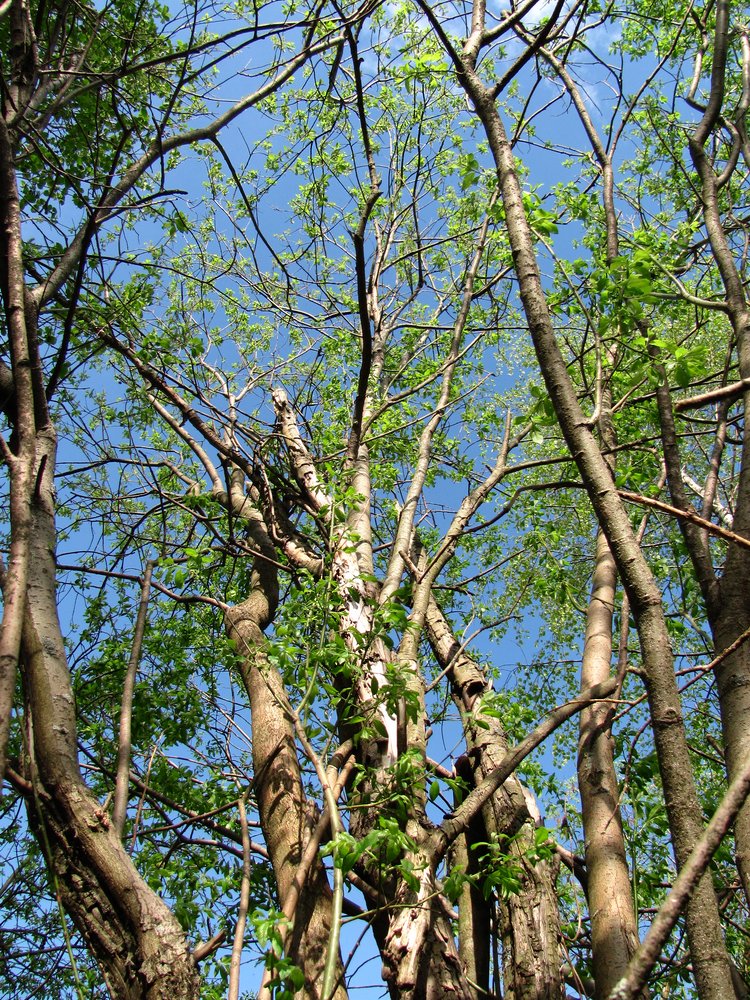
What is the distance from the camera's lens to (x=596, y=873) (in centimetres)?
343

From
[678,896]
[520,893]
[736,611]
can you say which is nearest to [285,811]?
[520,893]

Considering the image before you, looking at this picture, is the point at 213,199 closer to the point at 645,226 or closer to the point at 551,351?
the point at 645,226

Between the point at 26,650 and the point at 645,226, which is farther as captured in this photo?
the point at 645,226

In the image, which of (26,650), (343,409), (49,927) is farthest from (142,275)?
(49,927)

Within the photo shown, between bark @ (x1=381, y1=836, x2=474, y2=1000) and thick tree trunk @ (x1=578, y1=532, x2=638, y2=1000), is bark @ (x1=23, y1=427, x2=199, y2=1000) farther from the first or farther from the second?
thick tree trunk @ (x1=578, y1=532, x2=638, y2=1000)

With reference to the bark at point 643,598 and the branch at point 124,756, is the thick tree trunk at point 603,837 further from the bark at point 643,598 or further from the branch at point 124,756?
the branch at point 124,756

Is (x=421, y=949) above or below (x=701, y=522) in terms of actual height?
below

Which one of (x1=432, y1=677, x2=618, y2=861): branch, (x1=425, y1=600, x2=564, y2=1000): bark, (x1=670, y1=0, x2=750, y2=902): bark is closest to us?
(x1=670, y1=0, x2=750, y2=902): bark

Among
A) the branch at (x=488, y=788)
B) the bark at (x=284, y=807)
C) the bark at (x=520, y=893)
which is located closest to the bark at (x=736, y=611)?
the branch at (x=488, y=788)

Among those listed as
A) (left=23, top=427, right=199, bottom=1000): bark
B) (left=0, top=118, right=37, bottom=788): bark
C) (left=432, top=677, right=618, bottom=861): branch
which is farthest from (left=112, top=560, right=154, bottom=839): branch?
(left=432, top=677, right=618, bottom=861): branch

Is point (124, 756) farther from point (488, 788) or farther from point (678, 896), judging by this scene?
point (678, 896)

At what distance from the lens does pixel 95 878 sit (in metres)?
2.62

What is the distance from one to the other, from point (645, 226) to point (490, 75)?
3.69m

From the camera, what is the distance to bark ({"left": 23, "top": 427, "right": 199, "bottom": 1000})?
2.53m
